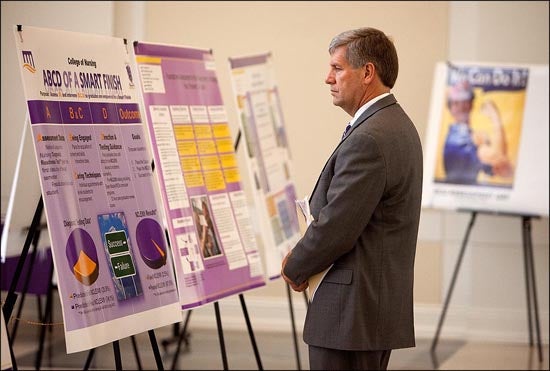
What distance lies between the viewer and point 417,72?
6.39 m

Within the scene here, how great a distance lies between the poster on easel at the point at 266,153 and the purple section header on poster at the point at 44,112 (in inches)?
66.8

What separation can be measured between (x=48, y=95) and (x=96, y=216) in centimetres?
43

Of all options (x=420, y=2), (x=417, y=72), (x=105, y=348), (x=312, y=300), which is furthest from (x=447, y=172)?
(x=312, y=300)

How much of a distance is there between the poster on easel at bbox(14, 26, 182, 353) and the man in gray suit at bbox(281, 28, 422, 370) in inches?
23.1

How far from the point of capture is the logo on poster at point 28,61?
114 inches

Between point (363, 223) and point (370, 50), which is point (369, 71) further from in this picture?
point (363, 223)

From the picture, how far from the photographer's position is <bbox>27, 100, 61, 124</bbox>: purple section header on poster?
9.43 ft

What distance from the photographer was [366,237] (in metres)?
2.77

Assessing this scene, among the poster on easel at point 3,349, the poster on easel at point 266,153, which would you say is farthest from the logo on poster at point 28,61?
the poster on easel at point 266,153

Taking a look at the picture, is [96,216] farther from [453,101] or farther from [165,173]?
[453,101]

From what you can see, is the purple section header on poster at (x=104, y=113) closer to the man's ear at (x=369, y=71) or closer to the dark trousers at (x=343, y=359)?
the man's ear at (x=369, y=71)

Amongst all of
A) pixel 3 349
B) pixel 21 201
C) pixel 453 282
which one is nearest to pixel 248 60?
pixel 21 201

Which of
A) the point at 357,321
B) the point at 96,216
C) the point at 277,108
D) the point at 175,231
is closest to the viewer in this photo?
the point at 357,321

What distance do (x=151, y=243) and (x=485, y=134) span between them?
3.28m
